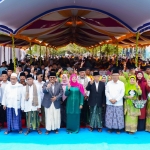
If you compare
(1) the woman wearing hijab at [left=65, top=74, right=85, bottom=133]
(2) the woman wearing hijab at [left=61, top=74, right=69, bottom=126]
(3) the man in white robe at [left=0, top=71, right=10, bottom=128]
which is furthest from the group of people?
(3) the man in white robe at [left=0, top=71, right=10, bottom=128]

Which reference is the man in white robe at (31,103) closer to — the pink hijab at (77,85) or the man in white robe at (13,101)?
the man in white robe at (13,101)

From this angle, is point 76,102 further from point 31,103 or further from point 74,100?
point 31,103

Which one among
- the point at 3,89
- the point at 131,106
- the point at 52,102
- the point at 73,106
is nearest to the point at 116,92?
the point at 131,106

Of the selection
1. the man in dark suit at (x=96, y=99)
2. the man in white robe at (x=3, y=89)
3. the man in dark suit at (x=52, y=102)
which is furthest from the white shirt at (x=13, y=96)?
the man in dark suit at (x=96, y=99)

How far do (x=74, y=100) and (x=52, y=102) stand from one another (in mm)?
451

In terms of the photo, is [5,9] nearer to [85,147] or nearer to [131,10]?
[131,10]

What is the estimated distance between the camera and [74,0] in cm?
612

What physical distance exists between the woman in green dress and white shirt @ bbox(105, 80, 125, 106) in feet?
0.44

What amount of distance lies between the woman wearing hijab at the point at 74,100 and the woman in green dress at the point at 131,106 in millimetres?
926

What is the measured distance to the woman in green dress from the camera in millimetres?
4531

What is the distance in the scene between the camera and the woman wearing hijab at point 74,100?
4527 millimetres

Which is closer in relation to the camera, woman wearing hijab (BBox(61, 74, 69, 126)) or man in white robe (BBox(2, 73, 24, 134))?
man in white robe (BBox(2, 73, 24, 134))

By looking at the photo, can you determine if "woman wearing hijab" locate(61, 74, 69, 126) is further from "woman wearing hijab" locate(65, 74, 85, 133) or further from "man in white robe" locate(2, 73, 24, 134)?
"man in white robe" locate(2, 73, 24, 134)

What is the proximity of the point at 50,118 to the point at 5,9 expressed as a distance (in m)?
3.10
